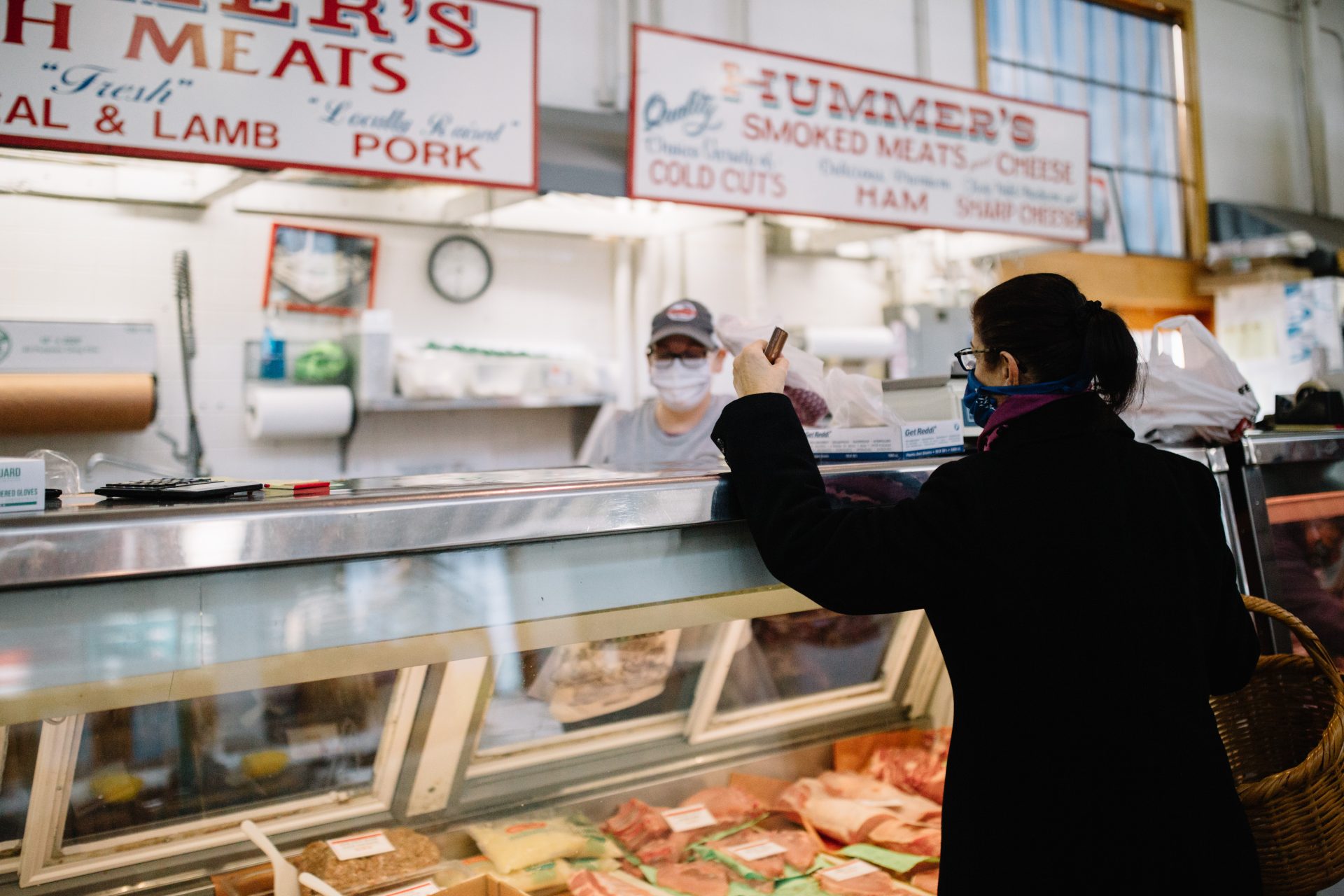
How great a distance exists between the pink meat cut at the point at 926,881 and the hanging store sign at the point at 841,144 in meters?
2.39

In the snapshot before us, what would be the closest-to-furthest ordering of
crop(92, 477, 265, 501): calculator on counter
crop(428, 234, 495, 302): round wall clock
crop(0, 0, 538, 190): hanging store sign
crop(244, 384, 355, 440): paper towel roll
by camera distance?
crop(92, 477, 265, 501): calculator on counter
crop(0, 0, 538, 190): hanging store sign
crop(244, 384, 355, 440): paper towel roll
crop(428, 234, 495, 302): round wall clock

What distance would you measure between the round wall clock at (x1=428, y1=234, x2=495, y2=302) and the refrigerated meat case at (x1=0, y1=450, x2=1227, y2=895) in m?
3.17

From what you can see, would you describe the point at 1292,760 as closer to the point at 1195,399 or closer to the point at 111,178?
the point at 1195,399

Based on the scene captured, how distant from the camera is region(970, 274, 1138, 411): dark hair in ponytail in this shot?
1235 millimetres

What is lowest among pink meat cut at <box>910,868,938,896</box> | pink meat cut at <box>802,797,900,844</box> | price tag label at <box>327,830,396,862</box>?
pink meat cut at <box>910,868,938,896</box>

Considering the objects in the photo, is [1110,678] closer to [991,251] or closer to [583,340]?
[583,340]

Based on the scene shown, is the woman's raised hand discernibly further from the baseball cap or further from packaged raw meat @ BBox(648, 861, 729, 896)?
the baseball cap

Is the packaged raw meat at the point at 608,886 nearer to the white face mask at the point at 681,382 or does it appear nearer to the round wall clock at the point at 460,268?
the white face mask at the point at 681,382

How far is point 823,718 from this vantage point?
2.23 meters

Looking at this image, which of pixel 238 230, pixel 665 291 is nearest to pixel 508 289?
pixel 665 291

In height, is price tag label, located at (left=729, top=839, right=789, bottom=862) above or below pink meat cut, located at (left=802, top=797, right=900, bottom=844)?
below

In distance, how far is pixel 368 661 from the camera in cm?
130

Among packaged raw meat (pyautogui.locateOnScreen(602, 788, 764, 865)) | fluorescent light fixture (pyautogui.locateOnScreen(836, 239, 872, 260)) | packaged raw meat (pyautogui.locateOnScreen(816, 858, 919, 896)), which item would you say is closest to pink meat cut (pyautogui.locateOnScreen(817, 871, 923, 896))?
packaged raw meat (pyautogui.locateOnScreen(816, 858, 919, 896))

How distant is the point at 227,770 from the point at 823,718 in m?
1.25
